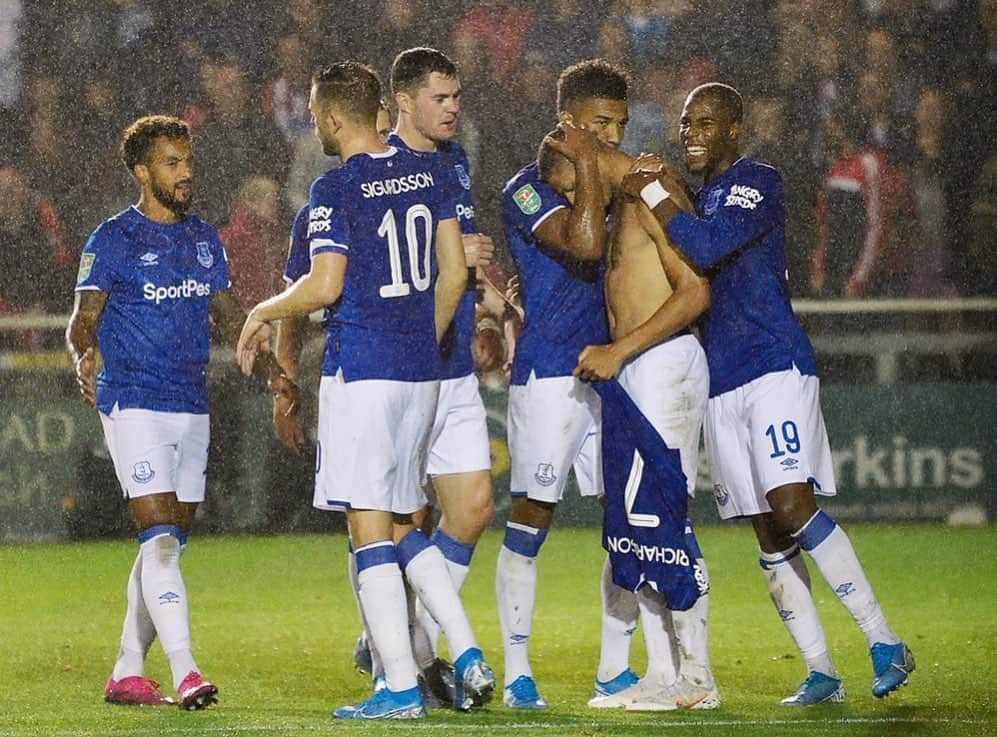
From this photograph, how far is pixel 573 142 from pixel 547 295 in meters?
0.41

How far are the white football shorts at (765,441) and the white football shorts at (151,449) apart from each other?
4.46 ft

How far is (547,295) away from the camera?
4859 millimetres

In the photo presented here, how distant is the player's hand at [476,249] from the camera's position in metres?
4.82

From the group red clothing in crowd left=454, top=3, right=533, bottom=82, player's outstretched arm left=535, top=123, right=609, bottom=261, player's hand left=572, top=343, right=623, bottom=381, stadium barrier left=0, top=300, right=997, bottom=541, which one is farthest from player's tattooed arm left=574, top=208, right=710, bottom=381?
red clothing in crowd left=454, top=3, right=533, bottom=82

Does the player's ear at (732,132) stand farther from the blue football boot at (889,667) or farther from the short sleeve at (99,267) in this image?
the short sleeve at (99,267)

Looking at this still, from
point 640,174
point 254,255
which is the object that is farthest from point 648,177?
point 254,255

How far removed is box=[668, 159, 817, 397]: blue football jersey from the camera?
4.70 meters

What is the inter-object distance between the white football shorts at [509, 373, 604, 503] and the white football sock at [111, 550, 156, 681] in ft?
3.28

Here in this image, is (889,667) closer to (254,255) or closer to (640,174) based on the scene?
(640,174)

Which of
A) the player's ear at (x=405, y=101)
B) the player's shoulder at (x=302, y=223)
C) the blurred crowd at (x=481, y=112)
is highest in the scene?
the blurred crowd at (x=481, y=112)

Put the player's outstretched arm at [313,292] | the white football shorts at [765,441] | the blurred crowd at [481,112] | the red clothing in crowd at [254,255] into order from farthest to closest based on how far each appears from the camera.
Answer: the blurred crowd at [481,112] → the red clothing in crowd at [254,255] → the white football shorts at [765,441] → the player's outstretched arm at [313,292]

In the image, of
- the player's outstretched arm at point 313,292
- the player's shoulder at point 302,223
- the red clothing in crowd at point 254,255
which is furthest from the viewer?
the red clothing in crowd at point 254,255

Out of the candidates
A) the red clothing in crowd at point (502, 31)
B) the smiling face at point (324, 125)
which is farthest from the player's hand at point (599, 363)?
the red clothing in crowd at point (502, 31)

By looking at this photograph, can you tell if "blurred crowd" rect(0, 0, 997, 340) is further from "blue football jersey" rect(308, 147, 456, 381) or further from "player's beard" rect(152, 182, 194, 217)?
"blue football jersey" rect(308, 147, 456, 381)
